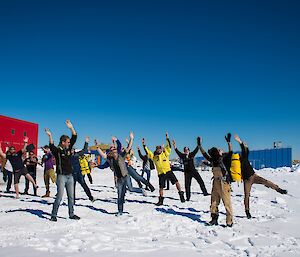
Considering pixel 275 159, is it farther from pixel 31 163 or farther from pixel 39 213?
pixel 39 213

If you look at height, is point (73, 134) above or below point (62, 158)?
above

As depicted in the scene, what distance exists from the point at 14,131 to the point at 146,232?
1260 inches

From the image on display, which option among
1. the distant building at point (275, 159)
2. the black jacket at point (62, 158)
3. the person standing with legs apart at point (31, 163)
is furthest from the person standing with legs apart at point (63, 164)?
the distant building at point (275, 159)

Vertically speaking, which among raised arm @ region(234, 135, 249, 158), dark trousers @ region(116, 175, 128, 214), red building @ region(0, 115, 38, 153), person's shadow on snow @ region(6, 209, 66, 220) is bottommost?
person's shadow on snow @ region(6, 209, 66, 220)

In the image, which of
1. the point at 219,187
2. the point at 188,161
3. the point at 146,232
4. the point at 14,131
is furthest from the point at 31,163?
the point at 14,131

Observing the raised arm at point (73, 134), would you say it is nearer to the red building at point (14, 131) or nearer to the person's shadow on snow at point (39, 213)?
the person's shadow on snow at point (39, 213)

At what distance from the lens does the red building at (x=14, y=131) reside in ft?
110

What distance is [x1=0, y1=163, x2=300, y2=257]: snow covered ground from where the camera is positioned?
5.45 meters

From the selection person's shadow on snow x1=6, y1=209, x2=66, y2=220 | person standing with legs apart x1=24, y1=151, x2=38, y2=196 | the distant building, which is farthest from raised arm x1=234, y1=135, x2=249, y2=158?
the distant building

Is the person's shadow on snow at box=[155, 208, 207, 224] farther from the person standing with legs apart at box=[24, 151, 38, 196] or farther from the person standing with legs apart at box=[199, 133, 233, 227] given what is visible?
the person standing with legs apart at box=[24, 151, 38, 196]

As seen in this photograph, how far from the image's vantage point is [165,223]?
7.80 metres

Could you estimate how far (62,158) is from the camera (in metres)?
7.96

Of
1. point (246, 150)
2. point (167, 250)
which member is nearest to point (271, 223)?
point (246, 150)

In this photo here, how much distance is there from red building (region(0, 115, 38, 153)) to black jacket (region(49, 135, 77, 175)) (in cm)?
2679
